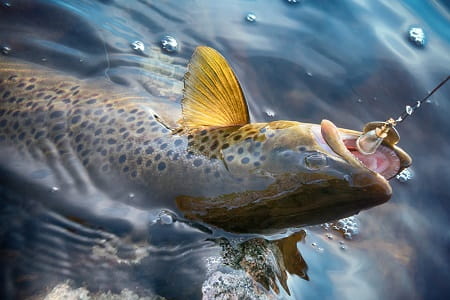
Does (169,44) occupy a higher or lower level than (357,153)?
lower

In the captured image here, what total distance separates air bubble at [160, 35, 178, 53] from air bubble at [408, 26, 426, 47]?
9.06 feet

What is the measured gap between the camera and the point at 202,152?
2994 mm

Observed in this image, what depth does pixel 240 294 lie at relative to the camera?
2.90m

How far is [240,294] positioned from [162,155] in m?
0.97

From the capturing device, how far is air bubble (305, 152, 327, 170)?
101 inches

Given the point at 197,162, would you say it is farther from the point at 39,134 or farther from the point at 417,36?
the point at 417,36

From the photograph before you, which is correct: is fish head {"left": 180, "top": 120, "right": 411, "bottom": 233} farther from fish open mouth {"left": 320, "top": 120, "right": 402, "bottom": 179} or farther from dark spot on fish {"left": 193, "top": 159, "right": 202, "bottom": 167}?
dark spot on fish {"left": 193, "top": 159, "right": 202, "bottom": 167}

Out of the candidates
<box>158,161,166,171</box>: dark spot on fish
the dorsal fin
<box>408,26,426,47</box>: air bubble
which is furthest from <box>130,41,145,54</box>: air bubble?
<box>408,26,426,47</box>: air bubble

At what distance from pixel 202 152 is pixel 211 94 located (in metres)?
0.38

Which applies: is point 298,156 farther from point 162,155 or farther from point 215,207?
point 162,155

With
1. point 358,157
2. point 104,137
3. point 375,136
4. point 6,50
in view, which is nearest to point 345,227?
point 358,157

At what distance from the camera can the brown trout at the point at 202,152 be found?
2.60 m

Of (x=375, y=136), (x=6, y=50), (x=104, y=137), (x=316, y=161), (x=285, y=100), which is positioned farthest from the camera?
(x=285, y=100)

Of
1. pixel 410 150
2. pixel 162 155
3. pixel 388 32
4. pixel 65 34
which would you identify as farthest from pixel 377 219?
pixel 65 34
